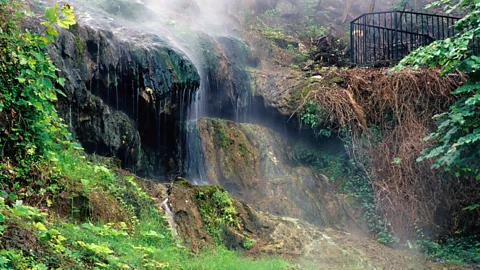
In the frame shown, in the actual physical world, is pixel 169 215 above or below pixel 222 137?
below

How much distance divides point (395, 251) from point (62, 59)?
7447 mm

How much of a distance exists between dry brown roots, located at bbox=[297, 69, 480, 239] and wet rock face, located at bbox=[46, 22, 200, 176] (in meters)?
3.93

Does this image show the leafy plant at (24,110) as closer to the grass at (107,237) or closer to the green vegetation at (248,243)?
the grass at (107,237)

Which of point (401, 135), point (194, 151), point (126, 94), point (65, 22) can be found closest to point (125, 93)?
point (126, 94)

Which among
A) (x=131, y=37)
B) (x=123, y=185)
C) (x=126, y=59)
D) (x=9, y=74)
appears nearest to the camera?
(x=9, y=74)

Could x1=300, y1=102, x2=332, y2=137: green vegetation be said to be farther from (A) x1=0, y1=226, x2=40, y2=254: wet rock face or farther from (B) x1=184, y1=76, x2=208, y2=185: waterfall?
(A) x1=0, y1=226, x2=40, y2=254: wet rock face

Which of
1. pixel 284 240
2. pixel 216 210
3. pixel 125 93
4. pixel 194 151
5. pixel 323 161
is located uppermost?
pixel 125 93

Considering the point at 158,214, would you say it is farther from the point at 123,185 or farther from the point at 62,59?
the point at 62,59

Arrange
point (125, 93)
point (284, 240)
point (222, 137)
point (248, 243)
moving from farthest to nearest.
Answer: point (222, 137) → point (125, 93) → point (284, 240) → point (248, 243)

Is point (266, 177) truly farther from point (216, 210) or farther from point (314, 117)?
point (216, 210)

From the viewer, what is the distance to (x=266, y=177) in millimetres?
11133

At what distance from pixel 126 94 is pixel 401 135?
6760 mm

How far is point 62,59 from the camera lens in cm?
704

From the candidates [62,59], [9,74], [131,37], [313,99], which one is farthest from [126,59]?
[313,99]
